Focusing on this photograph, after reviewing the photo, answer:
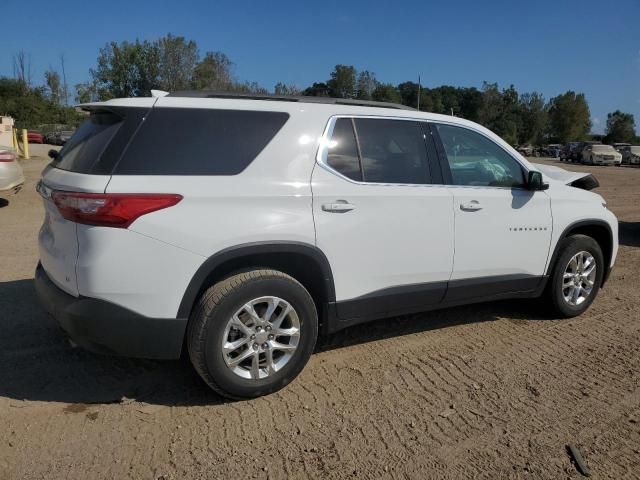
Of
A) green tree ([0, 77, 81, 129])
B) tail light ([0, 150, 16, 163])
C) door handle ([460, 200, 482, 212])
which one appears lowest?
door handle ([460, 200, 482, 212])

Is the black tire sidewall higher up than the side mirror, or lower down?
lower down

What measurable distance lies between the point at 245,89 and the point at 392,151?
3858 centimetres

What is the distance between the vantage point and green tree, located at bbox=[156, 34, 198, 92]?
166ft

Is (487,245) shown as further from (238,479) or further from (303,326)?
(238,479)

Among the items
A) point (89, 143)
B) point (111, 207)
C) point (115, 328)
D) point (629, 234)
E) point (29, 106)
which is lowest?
point (629, 234)

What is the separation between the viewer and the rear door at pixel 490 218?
3980mm

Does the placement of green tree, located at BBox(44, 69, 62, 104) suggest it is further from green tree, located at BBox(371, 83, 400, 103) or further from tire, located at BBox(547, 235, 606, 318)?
tire, located at BBox(547, 235, 606, 318)

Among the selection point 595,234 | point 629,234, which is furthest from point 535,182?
point 629,234

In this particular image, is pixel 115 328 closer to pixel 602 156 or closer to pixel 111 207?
pixel 111 207

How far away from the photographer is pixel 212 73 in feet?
160

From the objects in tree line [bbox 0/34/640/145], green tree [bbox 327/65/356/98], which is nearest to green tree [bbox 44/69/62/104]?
tree line [bbox 0/34/640/145]

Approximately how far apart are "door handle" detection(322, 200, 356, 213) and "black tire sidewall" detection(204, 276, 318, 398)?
514 millimetres

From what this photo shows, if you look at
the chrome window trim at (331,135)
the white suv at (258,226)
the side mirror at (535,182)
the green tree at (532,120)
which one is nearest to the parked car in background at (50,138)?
the white suv at (258,226)

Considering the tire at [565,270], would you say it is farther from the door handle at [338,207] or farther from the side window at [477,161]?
the door handle at [338,207]
